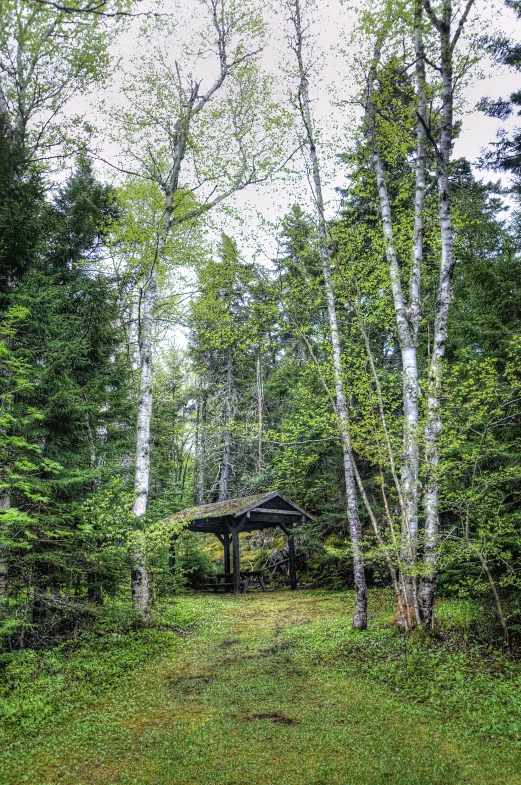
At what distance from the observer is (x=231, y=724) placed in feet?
14.7

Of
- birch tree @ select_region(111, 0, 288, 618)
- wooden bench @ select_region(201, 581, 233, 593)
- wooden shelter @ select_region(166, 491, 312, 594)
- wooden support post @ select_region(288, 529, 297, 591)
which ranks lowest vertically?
wooden bench @ select_region(201, 581, 233, 593)

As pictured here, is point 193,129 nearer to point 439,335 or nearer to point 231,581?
point 439,335

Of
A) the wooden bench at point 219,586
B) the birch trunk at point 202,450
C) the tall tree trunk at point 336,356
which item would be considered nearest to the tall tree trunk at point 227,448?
the birch trunk at point 202,450

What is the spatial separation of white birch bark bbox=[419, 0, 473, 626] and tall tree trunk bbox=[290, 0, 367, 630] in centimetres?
164

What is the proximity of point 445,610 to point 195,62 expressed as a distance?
13561mm

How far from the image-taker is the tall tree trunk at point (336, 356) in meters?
8.16

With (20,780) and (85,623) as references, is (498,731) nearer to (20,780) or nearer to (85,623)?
(20,780)

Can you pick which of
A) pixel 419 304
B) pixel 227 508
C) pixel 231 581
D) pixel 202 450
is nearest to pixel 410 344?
pixel 419 304

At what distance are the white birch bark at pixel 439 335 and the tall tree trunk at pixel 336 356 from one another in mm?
1644

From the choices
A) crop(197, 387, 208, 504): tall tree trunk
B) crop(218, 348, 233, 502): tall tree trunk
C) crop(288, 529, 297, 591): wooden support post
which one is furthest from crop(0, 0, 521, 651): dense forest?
crop(197, 387, 208, 504): tall tree trunk

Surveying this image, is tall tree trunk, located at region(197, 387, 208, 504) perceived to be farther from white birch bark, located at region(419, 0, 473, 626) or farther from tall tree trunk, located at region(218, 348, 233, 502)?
white birch bark, located at region(419, 0, 473, 626)

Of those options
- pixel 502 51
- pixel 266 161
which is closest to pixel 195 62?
pixel 266 161

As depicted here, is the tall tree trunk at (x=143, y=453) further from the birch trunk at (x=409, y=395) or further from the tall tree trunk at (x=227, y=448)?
the tall tree trunk at (x=227, y=448)

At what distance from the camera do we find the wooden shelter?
1510cm
